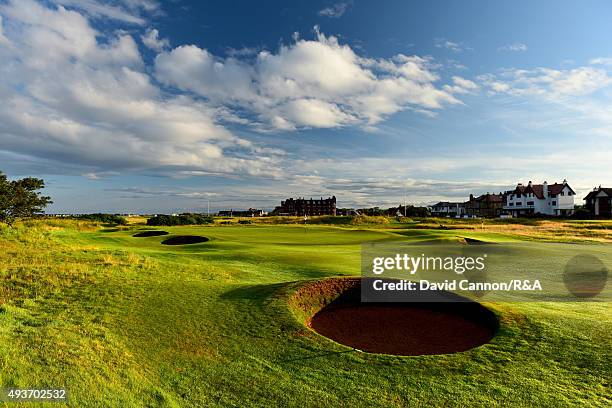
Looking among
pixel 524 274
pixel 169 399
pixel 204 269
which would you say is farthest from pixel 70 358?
pixel 524 274

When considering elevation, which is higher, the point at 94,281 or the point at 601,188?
the point at 601,188

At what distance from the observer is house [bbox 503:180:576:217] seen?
93125 mm

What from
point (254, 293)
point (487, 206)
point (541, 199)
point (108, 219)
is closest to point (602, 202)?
point (541, 199)

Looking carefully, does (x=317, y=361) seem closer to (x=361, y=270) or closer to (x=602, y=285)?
(x=361, y=270)

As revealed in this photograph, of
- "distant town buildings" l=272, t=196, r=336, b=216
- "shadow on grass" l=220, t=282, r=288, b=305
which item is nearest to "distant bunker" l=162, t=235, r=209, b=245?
"shadow on grass" l=220, t=282, r=288, b=305

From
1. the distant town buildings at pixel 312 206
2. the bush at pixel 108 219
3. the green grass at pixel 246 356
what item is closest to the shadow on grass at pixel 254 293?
the green grass at pixel 246 356

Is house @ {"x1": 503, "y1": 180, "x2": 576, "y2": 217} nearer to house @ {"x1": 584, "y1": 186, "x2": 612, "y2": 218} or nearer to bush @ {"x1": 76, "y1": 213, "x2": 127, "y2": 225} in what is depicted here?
house @ {"x1": 584, "y1": 186, "x2": 612, "y2": 218}

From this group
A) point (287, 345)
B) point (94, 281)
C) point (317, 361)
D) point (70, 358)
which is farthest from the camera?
point (94, 281)

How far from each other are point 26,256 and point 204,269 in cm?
951

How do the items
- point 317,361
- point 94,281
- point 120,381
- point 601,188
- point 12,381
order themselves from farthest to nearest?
point 601,188 → point 94,281 → point 317,361 → point 120,381 → point 12,381

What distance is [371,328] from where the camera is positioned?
11.5 meters

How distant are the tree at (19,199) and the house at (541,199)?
360 feet

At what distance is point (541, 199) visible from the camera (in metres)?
97.6

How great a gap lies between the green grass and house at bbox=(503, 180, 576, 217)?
97506mm
